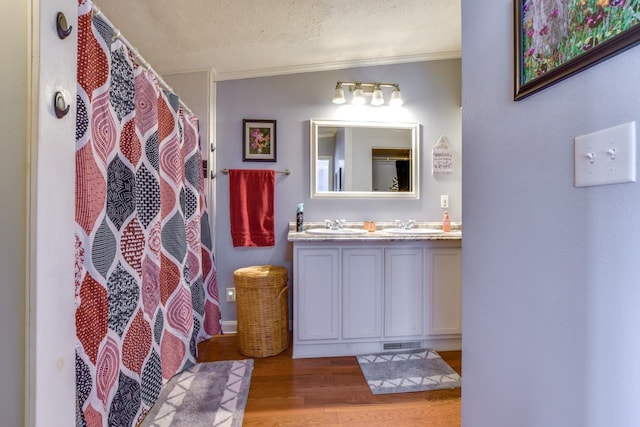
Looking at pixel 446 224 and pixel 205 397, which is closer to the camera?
pixel 205 397

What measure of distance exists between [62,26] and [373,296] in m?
1.95

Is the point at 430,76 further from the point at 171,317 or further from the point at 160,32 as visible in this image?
the point at 171,317

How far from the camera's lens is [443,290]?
6.74 feet

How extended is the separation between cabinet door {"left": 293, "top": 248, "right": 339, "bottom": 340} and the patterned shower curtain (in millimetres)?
696

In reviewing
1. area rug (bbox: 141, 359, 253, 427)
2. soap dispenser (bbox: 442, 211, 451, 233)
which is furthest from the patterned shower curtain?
soap dispenser (bbox: 442, 211, 451, 233)

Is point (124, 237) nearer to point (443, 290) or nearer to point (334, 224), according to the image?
point (334, 224)

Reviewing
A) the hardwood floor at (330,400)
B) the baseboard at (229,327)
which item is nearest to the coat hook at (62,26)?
the hardwood floor at (330,400)

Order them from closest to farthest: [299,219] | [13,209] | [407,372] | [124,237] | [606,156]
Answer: [606,156] → [13,209] → [124,237] → [407,372] → [299,219]

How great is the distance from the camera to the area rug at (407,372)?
5.41ft

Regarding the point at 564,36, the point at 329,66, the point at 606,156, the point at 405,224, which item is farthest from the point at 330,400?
the point at 329,66

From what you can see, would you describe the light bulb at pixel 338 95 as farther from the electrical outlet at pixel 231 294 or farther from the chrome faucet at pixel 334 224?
the electrical outlet at pixel 231 294

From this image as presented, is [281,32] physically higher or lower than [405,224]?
higher

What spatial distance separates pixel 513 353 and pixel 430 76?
94.7 inches

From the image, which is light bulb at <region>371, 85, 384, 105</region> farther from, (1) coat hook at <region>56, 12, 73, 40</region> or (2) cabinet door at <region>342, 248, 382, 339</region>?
(1) coat hook at <region>56, 12, 73, 40</region>
